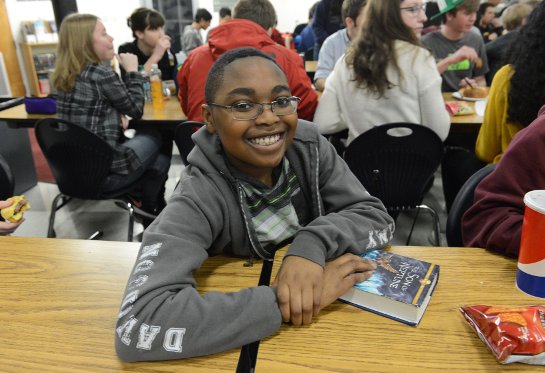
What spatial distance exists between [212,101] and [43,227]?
244 centimetres

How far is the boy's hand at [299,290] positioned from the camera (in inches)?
32.4

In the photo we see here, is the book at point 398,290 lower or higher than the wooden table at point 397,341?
higher

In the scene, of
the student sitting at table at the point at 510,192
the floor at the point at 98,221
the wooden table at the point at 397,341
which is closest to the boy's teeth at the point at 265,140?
the wooden table at the point at 397,341

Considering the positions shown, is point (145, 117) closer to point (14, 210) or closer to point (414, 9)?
point (14, 210)

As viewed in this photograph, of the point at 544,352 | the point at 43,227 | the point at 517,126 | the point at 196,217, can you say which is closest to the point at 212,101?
the point at 196,217

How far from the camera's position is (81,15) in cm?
259

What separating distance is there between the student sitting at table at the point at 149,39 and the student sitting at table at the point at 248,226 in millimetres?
2545

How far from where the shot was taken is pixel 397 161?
2.06 metres

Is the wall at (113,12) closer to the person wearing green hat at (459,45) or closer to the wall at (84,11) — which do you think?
the wall at (84,11)

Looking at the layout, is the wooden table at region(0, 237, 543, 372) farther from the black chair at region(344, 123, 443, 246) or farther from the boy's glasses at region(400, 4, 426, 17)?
the boy's glasses at region(400, 4, 426, 17)

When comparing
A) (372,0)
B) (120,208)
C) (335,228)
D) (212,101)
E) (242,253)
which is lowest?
(120,208)

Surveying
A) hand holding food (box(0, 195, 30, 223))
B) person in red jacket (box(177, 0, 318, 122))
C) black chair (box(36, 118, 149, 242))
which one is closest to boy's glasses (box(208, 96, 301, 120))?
hand holding food (box(0, 195, 30, 223))

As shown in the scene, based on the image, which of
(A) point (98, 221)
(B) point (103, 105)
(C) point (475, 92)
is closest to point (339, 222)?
(B) point (103, 105)

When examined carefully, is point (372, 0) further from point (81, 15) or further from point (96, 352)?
point (96, 352)
